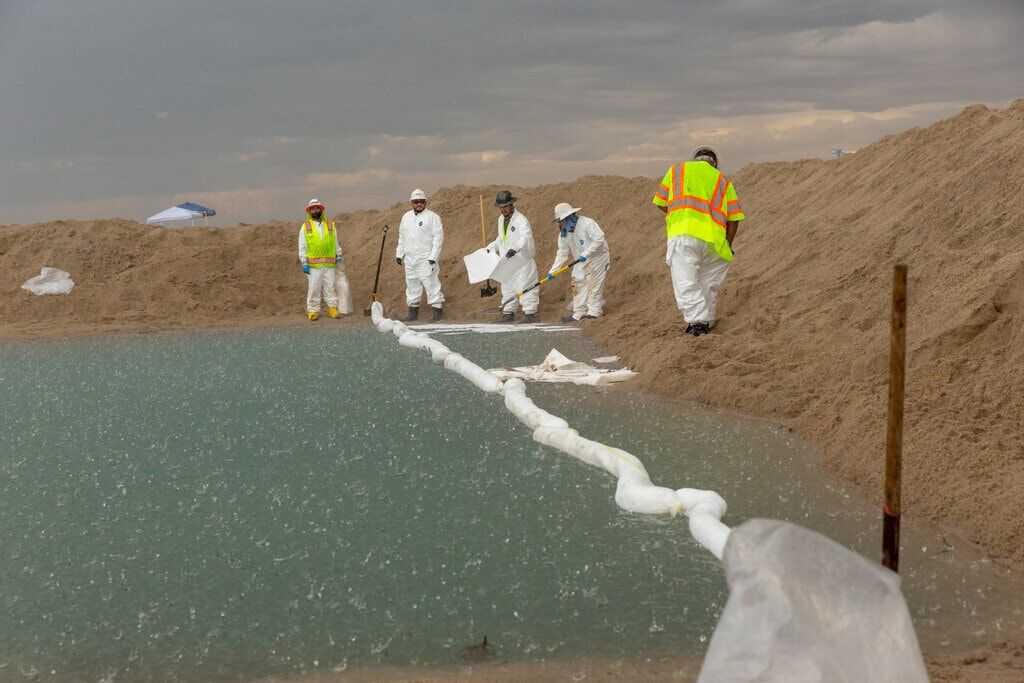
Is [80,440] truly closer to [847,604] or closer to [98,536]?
[98,536]

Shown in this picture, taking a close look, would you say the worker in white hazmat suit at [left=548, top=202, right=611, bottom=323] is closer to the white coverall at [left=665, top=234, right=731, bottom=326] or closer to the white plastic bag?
the white plastic bag

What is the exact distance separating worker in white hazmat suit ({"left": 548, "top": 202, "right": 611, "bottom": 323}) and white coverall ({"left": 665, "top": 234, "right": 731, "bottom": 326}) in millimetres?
3478

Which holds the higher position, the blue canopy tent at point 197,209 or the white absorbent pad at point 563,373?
the blue canopy tent at point 197,209

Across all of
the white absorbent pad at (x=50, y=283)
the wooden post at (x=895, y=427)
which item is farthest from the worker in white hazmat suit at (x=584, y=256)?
the wooden post at (x=895, y=427)

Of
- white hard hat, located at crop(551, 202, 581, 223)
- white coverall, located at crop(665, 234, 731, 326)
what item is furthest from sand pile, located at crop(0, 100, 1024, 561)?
white hard hat, located at crop(551, 202, 581, 223)

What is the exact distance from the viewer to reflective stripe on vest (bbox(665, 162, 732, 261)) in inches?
424

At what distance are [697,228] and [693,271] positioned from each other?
1.44ft

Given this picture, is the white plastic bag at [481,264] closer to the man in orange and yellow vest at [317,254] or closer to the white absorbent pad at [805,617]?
the man in orange and yellow vest at [317,254]

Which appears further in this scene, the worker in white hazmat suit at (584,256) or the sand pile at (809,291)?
the worker in white hazmat suit at (584,256)

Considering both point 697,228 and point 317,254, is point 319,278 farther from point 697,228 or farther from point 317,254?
point 697,228

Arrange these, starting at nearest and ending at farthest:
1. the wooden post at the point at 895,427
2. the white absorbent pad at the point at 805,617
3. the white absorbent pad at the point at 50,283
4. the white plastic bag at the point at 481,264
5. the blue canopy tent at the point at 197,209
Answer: the white absorbent pad at the point at 805,617
the wooden post at the point at 895,427
the white plastic bag at the point at 481,264
the white absorbent pad at the point at 50,283
the blue canopy tent at the point at 197,209

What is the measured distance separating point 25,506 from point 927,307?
21.7 ft

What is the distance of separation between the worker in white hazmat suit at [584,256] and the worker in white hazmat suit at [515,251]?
0.67 metres

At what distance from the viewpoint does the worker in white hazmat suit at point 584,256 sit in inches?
570
